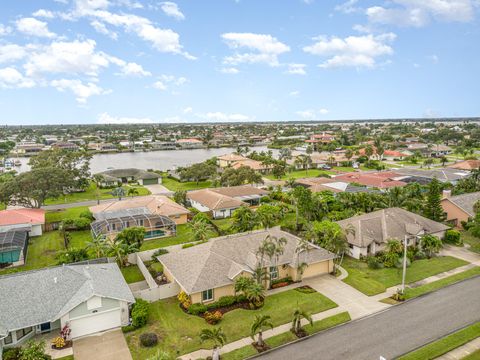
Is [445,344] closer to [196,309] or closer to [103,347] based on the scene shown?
[196,309]

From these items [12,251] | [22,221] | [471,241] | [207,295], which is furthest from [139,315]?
[471,241]

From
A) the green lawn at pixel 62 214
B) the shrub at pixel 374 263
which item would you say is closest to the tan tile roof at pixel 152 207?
the green lawn at pixel 62 214

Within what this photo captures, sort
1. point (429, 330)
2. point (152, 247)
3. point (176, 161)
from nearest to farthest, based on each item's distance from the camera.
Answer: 1. point (429, 330)
2. point (152, 247)
3. point (176, 161)

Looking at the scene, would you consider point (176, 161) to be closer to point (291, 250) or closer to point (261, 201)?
point (261, 201)

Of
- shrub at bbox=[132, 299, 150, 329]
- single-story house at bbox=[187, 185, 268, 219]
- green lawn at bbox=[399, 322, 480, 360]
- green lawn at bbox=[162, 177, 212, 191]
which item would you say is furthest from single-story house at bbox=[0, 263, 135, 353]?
green lawn at bbox=[162, 177, 212, 191]

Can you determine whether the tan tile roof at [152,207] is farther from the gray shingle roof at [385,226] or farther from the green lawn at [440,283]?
the green lawn at [440,283]

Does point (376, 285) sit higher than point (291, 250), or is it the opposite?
point (291, 250)

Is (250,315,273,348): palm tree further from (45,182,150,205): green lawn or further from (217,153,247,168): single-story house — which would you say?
(217,153,247,168): single-story house

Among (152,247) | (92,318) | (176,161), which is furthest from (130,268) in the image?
(176,161)
